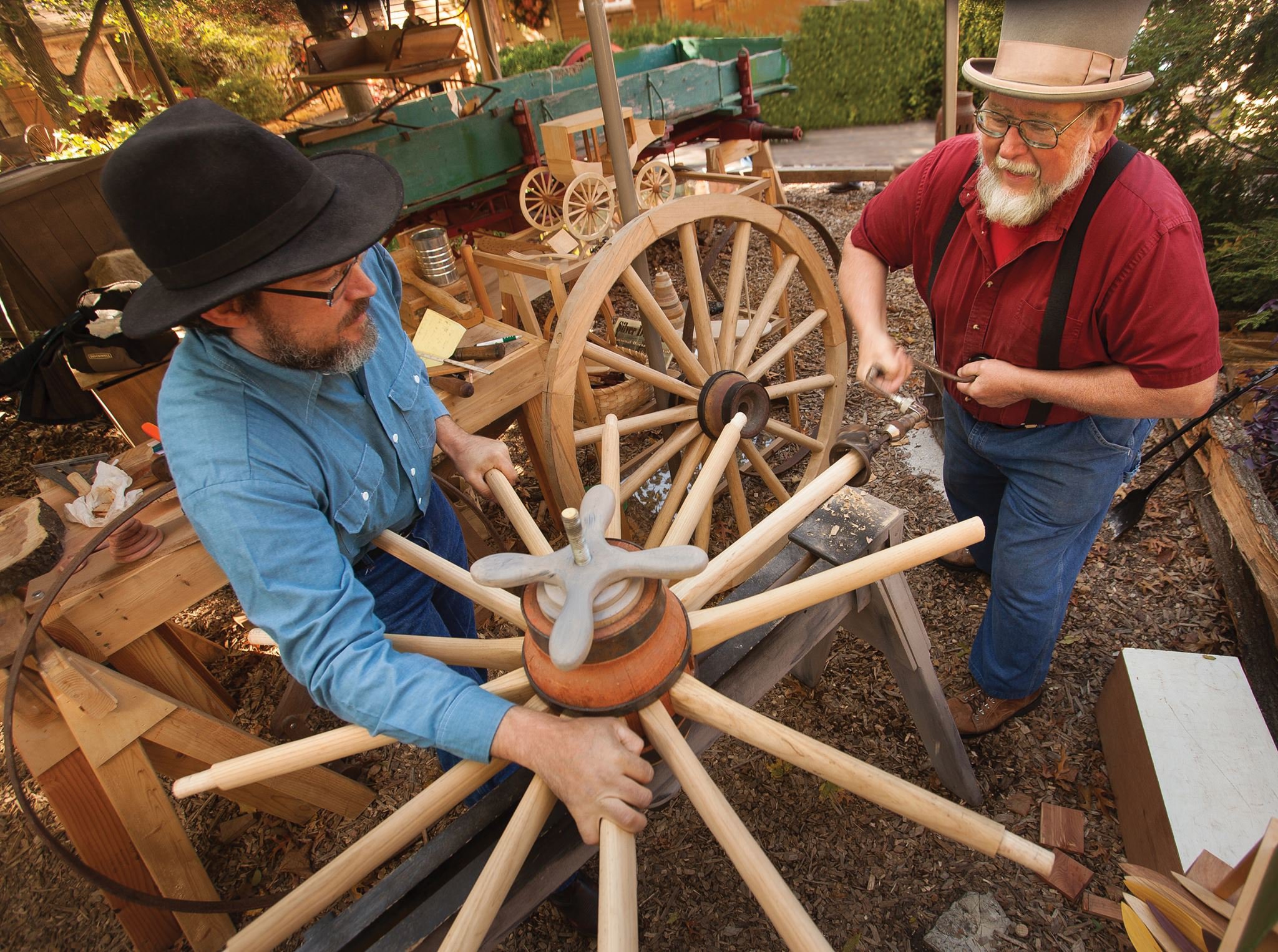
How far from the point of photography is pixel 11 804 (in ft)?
9.07

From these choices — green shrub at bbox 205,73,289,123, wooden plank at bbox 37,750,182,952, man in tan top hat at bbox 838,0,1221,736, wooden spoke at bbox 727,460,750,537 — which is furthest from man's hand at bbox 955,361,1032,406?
green shrub at bbox 205,73,289,123

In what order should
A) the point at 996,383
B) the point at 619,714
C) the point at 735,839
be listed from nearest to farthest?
the point at 735,839, the point at 619,714, the point at 996,383

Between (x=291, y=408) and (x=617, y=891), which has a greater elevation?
(x=291, y=408)

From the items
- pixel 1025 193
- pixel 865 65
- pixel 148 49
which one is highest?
pixel 148 49

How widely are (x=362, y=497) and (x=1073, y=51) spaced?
5.86 ft

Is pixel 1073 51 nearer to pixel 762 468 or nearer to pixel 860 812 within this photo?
pixel 762 468

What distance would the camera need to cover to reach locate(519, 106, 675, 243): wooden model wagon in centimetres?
386

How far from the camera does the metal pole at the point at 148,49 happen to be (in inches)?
166

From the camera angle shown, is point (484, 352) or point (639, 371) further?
point (484, 352)

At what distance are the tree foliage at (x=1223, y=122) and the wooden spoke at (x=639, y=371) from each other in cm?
304

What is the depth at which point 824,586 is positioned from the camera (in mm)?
1168

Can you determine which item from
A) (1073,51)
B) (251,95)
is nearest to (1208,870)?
(1073,51)

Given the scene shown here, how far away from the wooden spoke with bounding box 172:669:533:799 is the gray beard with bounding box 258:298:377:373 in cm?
70

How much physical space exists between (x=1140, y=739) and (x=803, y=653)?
118 cm
